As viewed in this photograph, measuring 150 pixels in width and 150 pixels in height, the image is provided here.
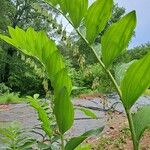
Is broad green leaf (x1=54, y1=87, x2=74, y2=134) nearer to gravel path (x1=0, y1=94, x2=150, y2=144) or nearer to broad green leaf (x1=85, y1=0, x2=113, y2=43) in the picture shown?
broad green leaf (x1=85, y1=0, x2=113, y2=43)

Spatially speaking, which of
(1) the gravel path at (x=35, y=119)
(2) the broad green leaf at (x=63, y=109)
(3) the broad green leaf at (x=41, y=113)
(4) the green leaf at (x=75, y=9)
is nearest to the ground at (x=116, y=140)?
(1) the gravel path at (x=35, y=119)

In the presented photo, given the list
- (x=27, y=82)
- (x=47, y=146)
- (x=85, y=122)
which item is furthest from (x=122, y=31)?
(x=27, y=82)

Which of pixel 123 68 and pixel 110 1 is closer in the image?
pixel 110 1

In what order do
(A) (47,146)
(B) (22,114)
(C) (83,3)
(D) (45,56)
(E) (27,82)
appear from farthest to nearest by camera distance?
(E) (27,82) < (B) (22,114) < (A) (47,146) < (D) (45,56) < (C) (83,3)

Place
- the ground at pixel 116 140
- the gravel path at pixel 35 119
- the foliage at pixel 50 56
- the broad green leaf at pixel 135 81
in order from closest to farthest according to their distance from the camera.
→ the broad green leaf at pixel 135 81 → the foliage at pixel 50 56 → the ground at pixel 116 140 → the gravel path at pixel 35 119

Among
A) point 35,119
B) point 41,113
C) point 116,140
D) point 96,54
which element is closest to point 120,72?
point 96,54

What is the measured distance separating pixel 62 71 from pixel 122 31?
268 millimetres

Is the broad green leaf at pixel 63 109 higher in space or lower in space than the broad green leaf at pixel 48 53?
lower

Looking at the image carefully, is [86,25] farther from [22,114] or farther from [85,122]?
Answer: [22,114]

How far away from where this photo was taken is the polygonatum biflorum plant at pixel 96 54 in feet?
4.28

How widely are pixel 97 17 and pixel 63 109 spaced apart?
0.29 meters

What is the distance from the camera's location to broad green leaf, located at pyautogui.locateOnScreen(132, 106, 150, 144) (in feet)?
4.38

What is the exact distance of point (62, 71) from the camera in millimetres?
1521

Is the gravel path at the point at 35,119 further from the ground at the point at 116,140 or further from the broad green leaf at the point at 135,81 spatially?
the broad green leaf at the point at 135,81
